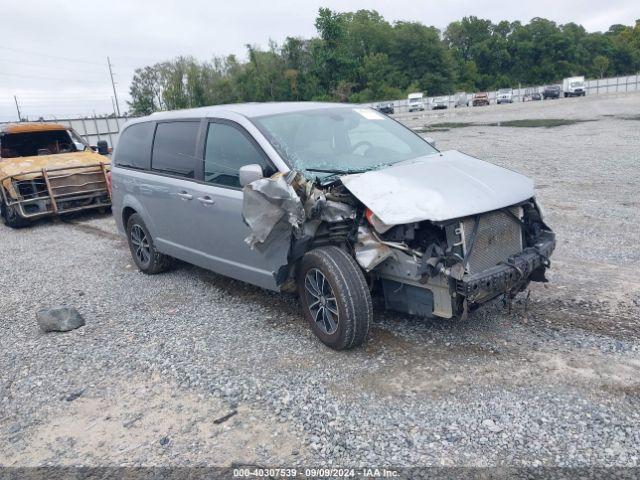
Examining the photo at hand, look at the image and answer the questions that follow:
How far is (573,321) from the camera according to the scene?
433 cm

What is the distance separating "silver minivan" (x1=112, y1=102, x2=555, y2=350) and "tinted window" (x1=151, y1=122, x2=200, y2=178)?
0.08ft

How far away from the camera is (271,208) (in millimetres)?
4109

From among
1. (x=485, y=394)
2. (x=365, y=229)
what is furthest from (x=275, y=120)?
(x=485, y=394)

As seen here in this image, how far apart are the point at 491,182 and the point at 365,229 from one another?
1.04 meters

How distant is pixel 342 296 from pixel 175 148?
2.83m

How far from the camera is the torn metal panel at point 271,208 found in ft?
13.1

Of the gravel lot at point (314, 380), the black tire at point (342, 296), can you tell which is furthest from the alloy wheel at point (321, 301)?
the gravel lot at point (314, 380)

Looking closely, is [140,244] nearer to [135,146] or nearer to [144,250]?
[144,250]

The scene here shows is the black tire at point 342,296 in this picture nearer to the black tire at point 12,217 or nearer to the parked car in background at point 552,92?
the black tire at point 12,217

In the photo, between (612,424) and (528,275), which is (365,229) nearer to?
(528,275)

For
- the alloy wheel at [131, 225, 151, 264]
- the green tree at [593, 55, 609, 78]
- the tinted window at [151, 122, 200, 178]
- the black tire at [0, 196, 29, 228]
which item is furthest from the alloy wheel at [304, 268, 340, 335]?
the green tree at [593, 55, 609, 78]

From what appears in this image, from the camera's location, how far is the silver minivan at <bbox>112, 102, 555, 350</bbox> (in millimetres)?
3762


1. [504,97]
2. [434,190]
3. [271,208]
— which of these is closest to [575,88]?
[504,97]

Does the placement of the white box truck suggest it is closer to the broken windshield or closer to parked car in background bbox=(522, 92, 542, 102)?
parked car in background bbox=(522, 92, 542, 102)
